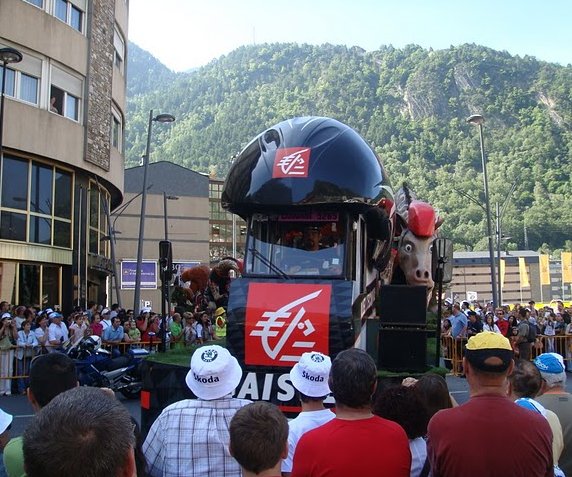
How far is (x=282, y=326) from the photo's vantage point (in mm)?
7527

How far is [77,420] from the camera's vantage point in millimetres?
1995

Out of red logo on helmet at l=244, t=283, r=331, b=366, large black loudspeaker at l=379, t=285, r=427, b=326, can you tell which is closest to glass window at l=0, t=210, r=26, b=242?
red logo on helmet at l=244, t=283, r=331, b=366

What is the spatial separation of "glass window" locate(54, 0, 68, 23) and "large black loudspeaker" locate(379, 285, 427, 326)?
21729mm

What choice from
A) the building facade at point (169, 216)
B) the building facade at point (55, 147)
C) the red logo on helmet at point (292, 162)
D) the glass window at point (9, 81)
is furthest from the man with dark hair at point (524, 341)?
the building facade at point (169, 216)

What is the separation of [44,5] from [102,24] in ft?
11.8

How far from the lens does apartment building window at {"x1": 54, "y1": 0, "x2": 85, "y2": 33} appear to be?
25.3 m

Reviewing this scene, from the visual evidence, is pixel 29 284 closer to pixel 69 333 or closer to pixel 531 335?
pixel 69 333

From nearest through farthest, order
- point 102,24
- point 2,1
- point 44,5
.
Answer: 1. point 2,1
2. point 44,5
3. point 102,24

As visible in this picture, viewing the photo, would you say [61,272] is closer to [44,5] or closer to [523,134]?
[44,5]

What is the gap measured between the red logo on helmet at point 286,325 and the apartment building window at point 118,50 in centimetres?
2452

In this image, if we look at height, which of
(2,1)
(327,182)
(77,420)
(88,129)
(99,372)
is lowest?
(99,372)

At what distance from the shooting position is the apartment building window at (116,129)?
29652 millimetres

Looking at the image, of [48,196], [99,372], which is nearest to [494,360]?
[99,372]

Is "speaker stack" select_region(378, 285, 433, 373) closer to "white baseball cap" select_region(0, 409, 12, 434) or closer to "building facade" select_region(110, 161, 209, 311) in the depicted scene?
"white baseball cap" select_region(0, 409, 12, 434)
